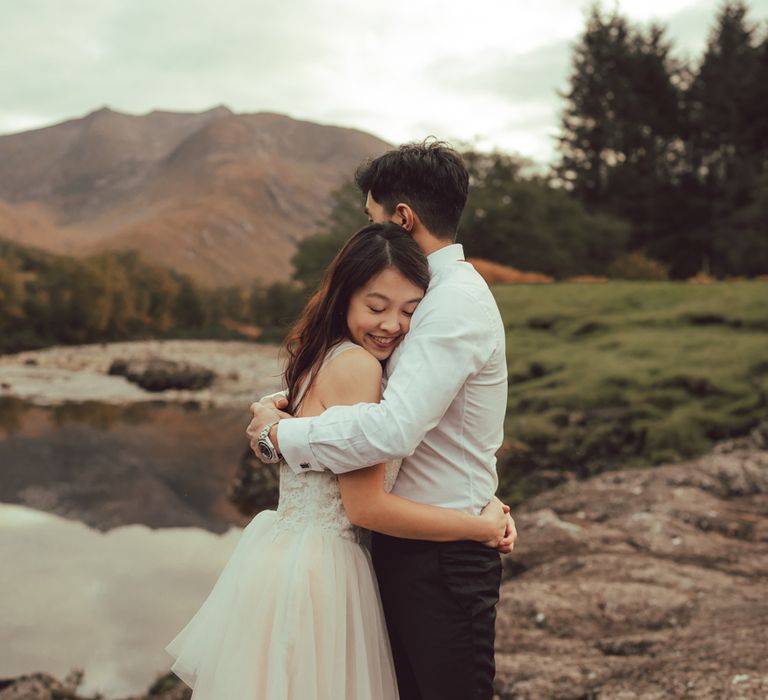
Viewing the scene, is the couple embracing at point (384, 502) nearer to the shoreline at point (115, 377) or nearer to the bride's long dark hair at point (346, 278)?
the bride's long dark hair at point (346, 278)

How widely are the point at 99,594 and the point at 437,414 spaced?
27.6 ft

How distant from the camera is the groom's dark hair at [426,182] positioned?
2324 mm

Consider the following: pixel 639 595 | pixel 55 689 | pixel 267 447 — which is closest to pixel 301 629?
pixel 267 447

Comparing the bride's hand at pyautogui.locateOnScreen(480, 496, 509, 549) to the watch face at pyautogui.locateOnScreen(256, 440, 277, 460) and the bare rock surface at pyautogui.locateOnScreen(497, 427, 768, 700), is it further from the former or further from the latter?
the bare rock surface at pyautogui.locateOnScreen(497, 427, 768, 700)

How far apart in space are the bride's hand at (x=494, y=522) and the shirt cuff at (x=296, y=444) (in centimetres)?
45

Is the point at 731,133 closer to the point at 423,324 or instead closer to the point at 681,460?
the point at 681,460

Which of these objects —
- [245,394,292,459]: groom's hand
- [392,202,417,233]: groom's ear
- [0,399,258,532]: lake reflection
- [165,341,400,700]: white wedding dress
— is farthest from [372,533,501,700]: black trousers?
[0,399,258,532]: lake reflection

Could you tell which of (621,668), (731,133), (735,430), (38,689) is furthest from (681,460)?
(731,133)

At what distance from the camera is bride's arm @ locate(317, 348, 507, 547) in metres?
2.16

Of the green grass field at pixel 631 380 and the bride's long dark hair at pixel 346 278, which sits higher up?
the bride's long dark hair at pixel 346 278

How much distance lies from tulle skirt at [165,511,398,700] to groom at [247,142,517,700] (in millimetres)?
78

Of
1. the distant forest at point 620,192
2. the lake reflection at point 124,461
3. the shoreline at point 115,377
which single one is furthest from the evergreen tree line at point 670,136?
the lake reflection at point 124,461

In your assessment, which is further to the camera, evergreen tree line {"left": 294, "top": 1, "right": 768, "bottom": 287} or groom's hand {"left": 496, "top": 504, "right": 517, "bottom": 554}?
evergreen tree line {"left": 294, "top": 1, "right": 768, "bottom": 287}

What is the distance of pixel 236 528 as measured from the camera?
39.9ft
